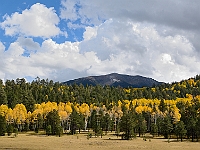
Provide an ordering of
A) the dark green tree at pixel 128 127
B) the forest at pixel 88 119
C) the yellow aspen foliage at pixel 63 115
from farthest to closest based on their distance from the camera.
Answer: the yellow aspen foliage at pixel 63 115 < the forest at pixel 88 119 < the dark green tree at pixel 128 127

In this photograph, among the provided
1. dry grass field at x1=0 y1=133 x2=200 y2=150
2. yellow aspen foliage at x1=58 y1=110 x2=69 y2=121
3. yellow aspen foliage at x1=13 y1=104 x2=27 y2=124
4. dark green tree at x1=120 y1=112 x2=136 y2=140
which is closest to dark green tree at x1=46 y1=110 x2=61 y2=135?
yellow aspen foliage at x1=58 y1=110 x2=69 y2=121

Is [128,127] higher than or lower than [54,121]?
lower

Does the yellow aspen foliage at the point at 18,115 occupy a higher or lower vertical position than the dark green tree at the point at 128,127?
higher

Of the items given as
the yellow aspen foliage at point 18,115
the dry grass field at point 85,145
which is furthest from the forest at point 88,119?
the dry grass field at point 85,145

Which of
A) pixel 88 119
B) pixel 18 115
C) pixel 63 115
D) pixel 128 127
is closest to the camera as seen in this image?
pixel 128 127

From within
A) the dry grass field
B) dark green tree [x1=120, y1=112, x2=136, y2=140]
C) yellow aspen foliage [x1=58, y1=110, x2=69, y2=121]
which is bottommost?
the dry grass field

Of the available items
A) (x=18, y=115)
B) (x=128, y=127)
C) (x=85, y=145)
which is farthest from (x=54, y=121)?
(x=85, y=145)

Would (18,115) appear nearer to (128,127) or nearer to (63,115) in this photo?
(63,115)

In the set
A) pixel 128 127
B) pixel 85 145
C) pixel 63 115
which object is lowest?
pixel 85 145

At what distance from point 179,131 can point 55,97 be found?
99553 millimetres

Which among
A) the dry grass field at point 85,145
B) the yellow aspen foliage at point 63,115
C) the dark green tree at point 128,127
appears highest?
the yellow aspen foliage at point 63,115

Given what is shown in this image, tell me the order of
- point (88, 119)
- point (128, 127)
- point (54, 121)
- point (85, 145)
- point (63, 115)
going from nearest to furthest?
point (85, 145) < point (128, 127) < point (54, 121) < point (63, 115) < point (88, 119)

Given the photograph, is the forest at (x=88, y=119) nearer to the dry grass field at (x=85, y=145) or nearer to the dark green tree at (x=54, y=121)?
the dark green tree at (x=54, y=121)

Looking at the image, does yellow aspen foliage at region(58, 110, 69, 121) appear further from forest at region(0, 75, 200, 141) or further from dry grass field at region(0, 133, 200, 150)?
dry grass field at region(0, 133, 200, 150)
